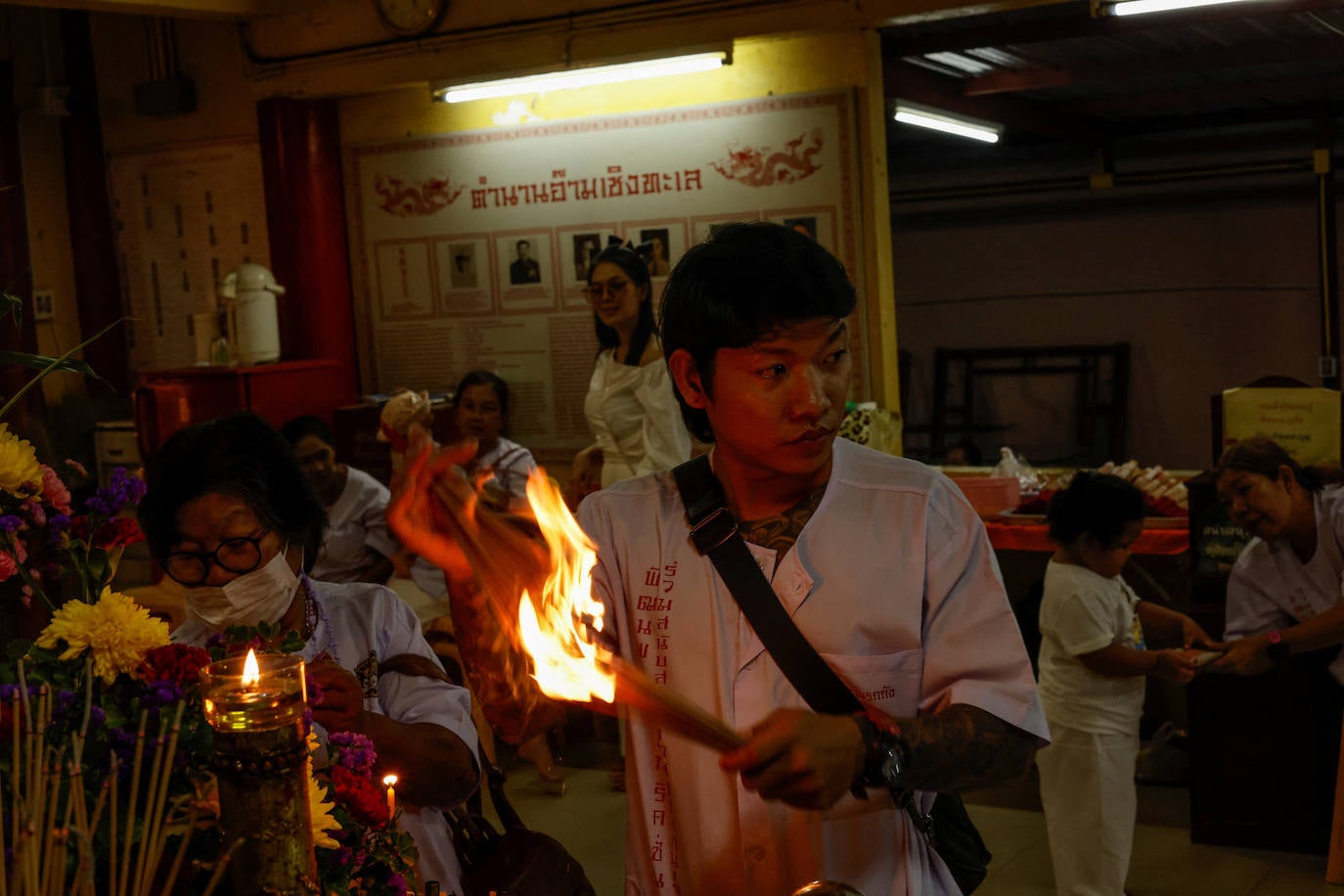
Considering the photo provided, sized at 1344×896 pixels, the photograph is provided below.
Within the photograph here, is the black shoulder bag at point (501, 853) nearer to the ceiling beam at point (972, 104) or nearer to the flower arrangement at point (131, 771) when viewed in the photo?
the flower arrangement at point (131, 771)

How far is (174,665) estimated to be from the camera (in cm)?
163

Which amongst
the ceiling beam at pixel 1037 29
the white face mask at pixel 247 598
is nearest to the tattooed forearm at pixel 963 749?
the white face mask at pixel 247 598

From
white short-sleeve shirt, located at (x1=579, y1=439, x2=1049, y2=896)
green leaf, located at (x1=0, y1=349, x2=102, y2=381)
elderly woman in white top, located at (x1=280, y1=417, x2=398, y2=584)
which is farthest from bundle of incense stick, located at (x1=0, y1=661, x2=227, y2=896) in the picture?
elderly woman in white top, located at (x1=280, y1=417, x2=398, y2=584)

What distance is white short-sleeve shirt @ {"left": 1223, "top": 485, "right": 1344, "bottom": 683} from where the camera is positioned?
4879 millimetres

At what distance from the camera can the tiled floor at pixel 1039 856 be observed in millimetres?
4984

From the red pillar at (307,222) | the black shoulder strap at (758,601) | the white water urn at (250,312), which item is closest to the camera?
the black shoulder strap at (758,601)

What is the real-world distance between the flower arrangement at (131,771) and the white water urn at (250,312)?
626 centimetres

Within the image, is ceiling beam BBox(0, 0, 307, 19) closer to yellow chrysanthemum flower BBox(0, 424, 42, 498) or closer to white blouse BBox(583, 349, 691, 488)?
white blouse BBox(583, 349, 691, 488)

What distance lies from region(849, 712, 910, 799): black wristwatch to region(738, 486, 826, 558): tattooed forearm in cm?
31

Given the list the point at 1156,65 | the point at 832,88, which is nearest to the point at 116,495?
the point at 832,88

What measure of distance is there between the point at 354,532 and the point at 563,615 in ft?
13.6

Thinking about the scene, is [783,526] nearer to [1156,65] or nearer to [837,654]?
[837,654]

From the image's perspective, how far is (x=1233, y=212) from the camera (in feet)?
40.4

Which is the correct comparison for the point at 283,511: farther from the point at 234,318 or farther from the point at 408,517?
the point at 234,318
